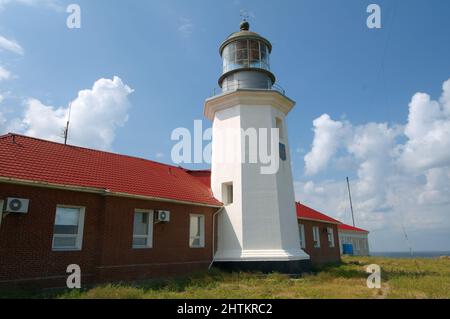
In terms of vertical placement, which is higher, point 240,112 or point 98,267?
point 240,112

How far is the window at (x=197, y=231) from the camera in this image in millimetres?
14984

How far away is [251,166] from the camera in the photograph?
15922 mm

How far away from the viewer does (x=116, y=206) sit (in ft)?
38.9

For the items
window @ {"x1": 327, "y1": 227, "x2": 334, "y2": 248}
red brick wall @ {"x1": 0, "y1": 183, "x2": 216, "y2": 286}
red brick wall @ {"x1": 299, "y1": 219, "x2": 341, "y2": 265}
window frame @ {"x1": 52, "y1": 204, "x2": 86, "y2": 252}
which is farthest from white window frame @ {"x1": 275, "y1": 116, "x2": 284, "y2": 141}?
window @ {"x1": 327, "y1": 227, "x2": 334, "y2": 248}

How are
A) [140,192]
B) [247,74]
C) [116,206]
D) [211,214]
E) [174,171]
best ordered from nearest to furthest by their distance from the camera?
[116,206]
[140,192]
[211,214]
[247,74]
[174,171]

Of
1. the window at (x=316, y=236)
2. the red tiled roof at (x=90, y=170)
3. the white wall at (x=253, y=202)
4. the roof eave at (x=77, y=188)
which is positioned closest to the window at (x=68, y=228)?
the roof eave at (x=77, y=188)

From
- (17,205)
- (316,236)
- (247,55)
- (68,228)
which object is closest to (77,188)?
(68,228)

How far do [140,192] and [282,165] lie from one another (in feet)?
24.0

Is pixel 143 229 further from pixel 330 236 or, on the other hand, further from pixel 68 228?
pixel 330 236

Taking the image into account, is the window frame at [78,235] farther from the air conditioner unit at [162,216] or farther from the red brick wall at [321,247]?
the red brick wall at [321,247]

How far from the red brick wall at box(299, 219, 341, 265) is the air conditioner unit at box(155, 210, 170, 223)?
10723 millimetres
